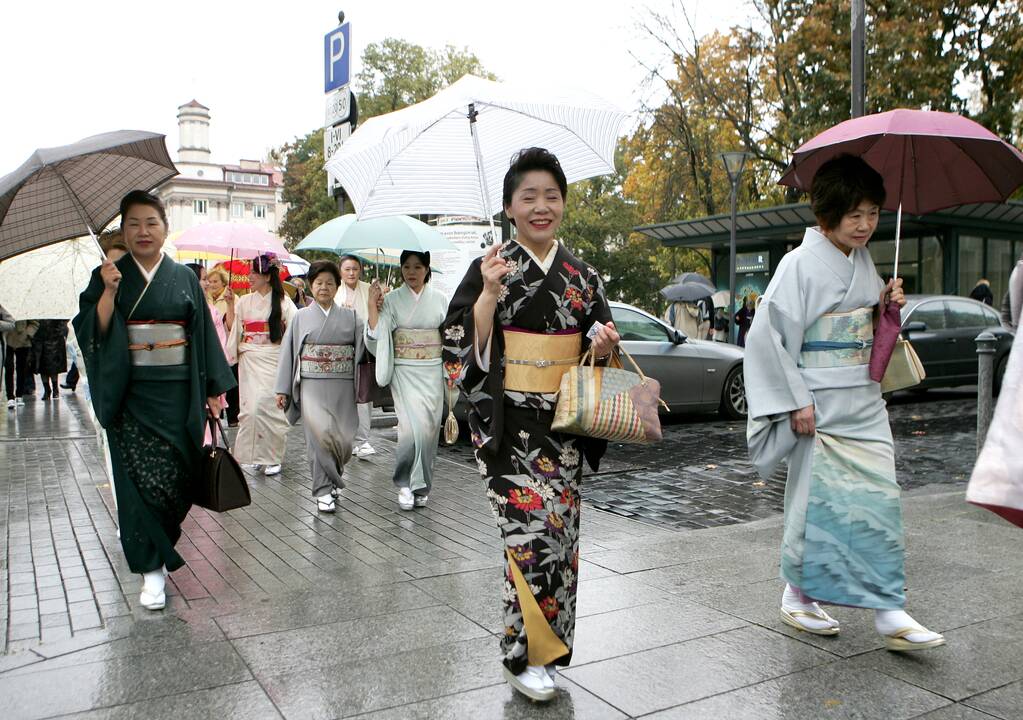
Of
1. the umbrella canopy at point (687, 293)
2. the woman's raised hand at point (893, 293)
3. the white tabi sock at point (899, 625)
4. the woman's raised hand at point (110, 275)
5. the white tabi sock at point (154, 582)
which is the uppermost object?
the umbrella canopy at point (687, 293)

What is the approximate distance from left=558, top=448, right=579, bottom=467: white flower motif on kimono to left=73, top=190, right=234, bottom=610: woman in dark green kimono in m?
2.11

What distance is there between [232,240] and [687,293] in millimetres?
10721

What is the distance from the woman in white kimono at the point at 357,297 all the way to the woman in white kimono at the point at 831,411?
14.8 ft

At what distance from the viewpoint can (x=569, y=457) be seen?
3.37m

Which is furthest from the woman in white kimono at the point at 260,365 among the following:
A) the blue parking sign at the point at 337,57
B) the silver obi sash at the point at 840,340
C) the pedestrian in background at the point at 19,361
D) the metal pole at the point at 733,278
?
the metal pole at the point at 733,278

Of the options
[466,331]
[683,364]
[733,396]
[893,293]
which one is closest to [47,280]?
[466,331]

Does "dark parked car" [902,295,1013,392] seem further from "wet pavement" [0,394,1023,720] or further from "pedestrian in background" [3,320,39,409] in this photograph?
"pedestrian in background" [3,320,39,409]

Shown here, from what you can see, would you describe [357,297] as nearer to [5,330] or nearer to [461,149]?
[5,330]

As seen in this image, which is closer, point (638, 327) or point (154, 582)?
point (154, 582)

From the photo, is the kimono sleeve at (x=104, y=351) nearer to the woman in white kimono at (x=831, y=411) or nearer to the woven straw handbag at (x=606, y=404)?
the woven straw handbag at (x=606, y=404)

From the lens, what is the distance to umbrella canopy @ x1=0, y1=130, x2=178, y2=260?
4164mm

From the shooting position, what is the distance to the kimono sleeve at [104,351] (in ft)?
14.0

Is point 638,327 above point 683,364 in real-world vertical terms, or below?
above

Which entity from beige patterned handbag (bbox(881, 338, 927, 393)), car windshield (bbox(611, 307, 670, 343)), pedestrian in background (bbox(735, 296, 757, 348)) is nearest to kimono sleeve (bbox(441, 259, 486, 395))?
beige patterned handbag (bbox(881, 338, 927, 393))
